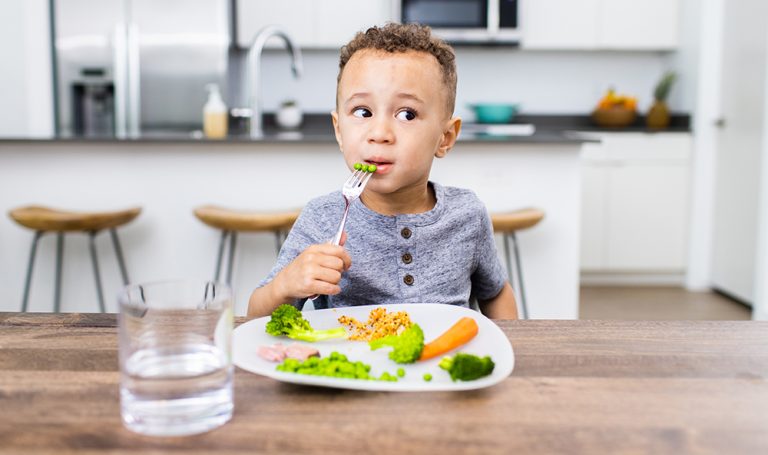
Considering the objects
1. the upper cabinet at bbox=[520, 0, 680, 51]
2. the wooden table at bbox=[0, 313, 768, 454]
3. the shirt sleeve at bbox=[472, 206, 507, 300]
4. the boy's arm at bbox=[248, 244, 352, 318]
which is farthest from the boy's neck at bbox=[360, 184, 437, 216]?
the upper cabinet at bbox=[520, 0, 680, 51]

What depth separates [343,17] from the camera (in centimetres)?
529

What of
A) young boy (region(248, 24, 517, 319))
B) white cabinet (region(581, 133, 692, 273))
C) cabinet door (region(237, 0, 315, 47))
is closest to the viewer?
young boy (region(248, 24, 517, 319))

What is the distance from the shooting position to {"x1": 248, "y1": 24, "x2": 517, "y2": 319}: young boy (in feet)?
4.02

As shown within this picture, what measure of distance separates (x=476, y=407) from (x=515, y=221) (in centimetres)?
245

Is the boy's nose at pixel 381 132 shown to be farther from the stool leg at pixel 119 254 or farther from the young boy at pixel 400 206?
the stool leg at pixel 119 254

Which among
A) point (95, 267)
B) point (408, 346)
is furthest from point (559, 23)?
point (408, 346)

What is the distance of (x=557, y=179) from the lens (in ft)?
11.1

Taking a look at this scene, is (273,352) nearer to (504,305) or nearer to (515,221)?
(504,305)

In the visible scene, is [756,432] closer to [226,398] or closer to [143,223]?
[226,398]

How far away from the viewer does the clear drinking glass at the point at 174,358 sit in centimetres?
63

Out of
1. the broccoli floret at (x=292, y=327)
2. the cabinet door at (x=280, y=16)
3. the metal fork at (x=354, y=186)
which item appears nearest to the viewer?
the broccoli floret at (x=292, y=327)

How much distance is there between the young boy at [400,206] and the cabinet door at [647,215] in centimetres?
389

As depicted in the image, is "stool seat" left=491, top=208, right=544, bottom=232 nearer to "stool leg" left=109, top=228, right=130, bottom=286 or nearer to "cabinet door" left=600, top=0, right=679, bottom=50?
"stool leg" left=109, top=228, right=130, bottom=286

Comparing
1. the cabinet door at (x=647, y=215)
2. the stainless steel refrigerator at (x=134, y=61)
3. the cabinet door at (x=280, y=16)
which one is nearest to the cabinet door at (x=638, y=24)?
the cabinet door at (x=647, y=215)
